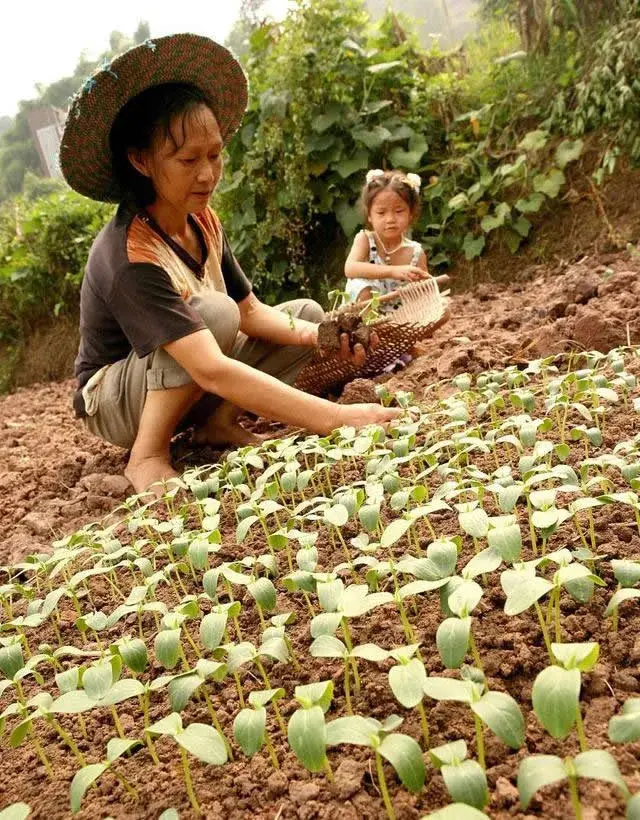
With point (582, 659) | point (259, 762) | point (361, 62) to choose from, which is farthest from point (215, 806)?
point (361, 62)

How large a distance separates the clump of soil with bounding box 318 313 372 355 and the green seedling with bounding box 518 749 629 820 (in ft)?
7.27

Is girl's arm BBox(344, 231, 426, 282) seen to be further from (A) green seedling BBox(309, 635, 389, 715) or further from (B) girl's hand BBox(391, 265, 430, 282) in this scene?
(A) green seedling BBox(309, 635, 389, 715)

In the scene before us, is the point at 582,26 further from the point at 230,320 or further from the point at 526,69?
the point at 230,320

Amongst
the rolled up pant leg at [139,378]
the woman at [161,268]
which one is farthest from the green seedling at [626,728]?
the rolled up pant leg at [139,378]

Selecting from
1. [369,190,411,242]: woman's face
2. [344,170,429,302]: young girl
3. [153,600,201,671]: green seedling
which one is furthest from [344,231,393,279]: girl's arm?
[153,600,201,671]: green seedling

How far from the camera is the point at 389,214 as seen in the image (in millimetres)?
4090

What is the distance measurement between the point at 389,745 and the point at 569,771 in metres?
0.22

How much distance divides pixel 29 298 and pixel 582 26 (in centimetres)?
490

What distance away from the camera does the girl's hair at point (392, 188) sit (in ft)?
13.4

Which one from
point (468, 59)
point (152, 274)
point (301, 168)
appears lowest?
point (152, 274)

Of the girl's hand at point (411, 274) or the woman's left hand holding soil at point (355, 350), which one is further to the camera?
the girl's hand at point (411, 274)

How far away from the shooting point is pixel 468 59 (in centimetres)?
544

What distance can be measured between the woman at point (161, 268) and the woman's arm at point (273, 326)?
0.78ft

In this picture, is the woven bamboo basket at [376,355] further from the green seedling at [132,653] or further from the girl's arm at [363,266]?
the green seedling at [132,653]
